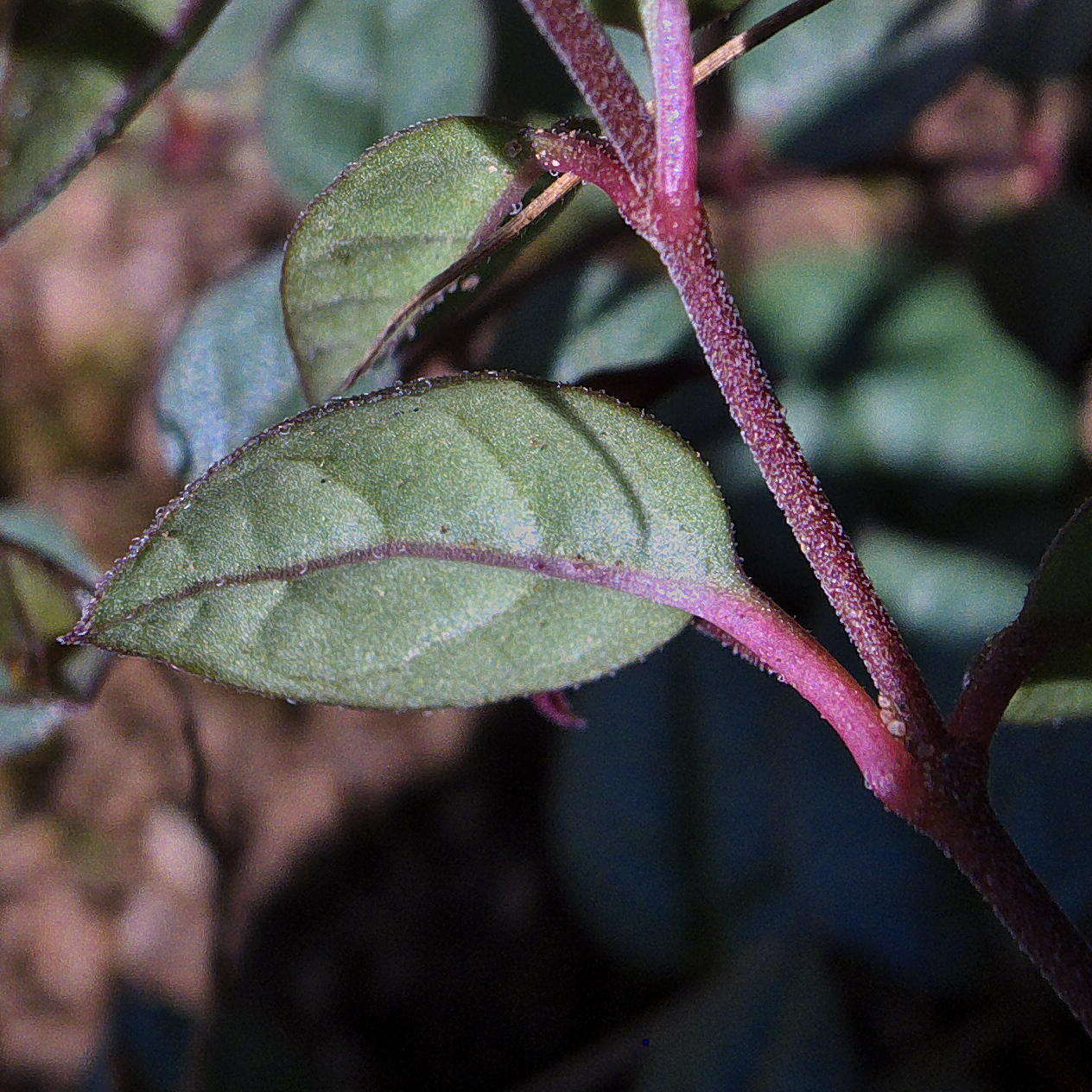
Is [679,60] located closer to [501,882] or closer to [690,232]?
[690,232]

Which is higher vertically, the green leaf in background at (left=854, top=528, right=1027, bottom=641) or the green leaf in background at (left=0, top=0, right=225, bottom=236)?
the green leaf in background at (left=0, top=0, right=225, bottom=236)

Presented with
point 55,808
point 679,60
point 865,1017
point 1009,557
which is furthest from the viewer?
point 55,808

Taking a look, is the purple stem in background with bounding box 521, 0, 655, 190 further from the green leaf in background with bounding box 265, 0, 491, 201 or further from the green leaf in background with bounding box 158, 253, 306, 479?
the green leaf in background with bounding box 265, 0, 491, 201

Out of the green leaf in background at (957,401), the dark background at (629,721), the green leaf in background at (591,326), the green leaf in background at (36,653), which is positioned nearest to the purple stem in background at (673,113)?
the dark background at (629,721)

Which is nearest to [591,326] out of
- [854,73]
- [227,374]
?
[227,374]

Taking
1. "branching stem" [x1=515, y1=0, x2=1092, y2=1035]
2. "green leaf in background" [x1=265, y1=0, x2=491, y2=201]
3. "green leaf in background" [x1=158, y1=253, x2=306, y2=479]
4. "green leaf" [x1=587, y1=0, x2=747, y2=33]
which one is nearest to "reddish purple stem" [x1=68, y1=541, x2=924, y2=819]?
"branching stem" [x1=515, y1=0, x2=1092, y2=1035]

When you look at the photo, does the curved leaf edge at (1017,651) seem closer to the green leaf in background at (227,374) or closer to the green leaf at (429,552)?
the green leaf at (429,552)

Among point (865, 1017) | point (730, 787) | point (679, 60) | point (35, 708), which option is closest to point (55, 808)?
point (35, 708)
